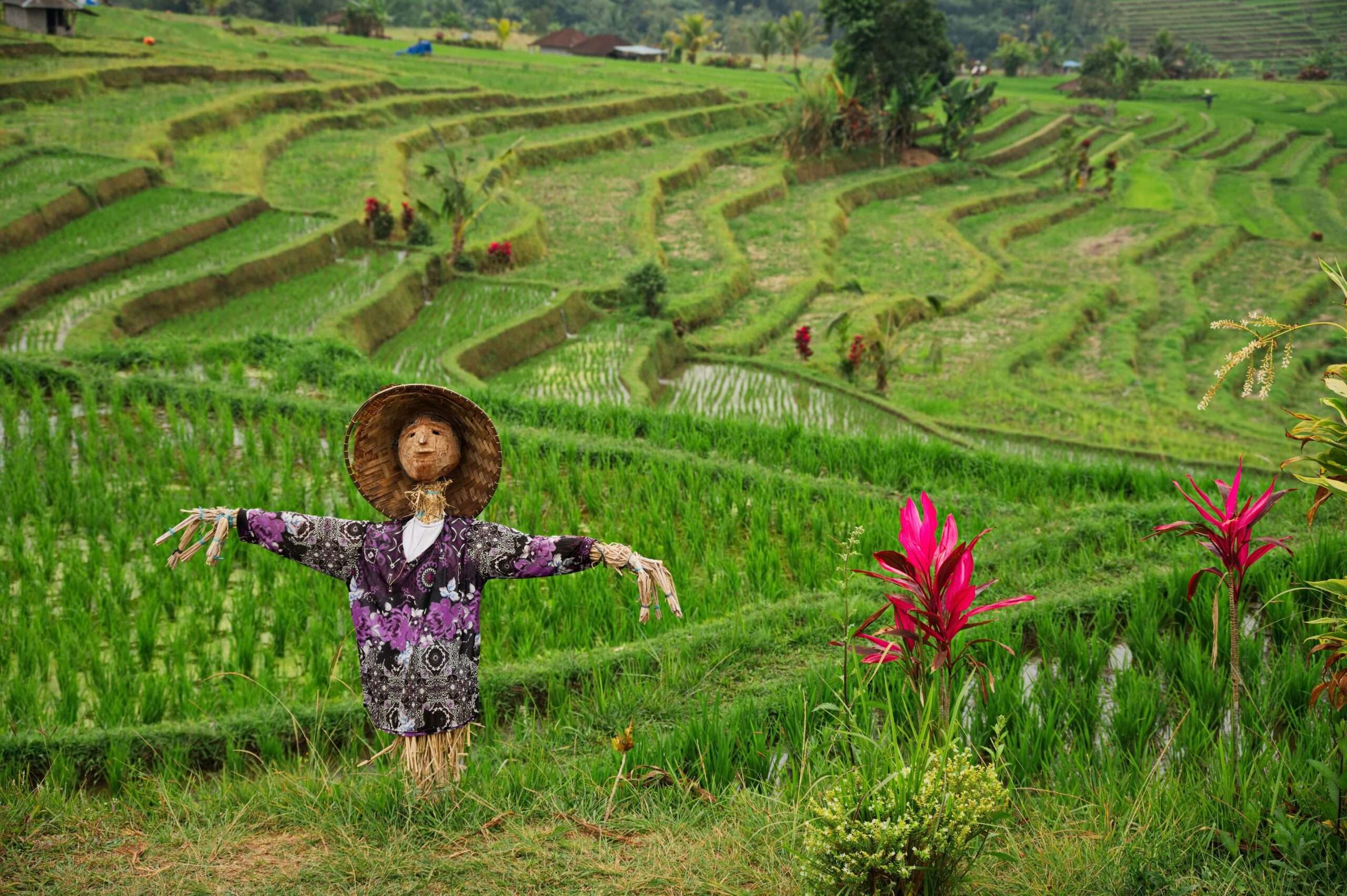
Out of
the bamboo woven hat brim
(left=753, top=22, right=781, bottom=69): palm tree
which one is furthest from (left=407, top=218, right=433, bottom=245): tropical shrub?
(left=753, top=22, right=781, bottom=69): palm tree

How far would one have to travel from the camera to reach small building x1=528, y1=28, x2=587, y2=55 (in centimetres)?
3925

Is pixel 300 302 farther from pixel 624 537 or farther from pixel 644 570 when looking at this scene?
pixel 644 570

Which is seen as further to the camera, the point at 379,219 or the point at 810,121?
the point at 810,121

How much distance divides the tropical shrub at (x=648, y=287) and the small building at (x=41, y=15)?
14775 millimetres

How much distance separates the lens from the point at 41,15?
2058 centimetres

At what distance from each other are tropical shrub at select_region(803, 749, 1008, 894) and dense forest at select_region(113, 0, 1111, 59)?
39.7 meters

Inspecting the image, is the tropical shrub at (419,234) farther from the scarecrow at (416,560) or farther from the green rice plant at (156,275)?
the scarecrow at (416,560)

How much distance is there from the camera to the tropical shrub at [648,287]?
10.6m

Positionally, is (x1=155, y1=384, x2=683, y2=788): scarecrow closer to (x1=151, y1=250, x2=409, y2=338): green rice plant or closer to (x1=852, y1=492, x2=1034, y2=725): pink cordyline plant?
(x1=852, y1=492, x2=1034, y2=725): pink cordyline plant

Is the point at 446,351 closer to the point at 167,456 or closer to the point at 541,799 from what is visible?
the point at 167,456

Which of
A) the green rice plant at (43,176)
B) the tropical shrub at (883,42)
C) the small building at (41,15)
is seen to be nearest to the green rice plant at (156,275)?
the green rice plant at (43,176)

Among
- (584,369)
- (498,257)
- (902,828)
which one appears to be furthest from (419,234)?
(902,828)

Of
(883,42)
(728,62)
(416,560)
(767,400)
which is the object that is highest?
(728,62)

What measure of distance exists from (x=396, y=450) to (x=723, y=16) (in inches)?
2092
